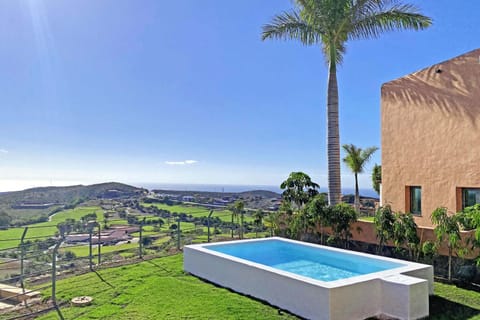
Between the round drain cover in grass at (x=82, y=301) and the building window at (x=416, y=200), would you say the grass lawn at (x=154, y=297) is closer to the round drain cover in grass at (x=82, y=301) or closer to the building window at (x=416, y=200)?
the round drain cover in grass at (x=82, y=301)

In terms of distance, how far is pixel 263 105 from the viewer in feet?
81.6

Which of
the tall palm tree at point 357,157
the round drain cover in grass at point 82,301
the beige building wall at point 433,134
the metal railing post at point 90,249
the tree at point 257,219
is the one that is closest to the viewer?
the round drain cover in grass at point 82,301

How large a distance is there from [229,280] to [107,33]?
37.3ft

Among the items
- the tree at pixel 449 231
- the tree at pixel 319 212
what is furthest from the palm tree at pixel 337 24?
the tree at pixel 449 231

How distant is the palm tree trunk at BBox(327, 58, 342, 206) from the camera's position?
1394 centimetres

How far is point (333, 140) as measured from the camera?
1415 cm

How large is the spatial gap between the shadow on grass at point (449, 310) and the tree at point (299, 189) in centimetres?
719

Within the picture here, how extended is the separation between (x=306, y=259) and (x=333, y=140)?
501 centimetres

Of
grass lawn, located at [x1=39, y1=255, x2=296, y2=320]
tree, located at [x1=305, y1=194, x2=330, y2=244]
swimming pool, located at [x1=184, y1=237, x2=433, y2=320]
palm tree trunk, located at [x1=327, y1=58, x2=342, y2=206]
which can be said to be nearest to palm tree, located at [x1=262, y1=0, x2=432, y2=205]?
palm tree trunk, located at [x1=327, y1=58, x2=342, y2=206]

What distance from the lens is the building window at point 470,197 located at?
11.9m

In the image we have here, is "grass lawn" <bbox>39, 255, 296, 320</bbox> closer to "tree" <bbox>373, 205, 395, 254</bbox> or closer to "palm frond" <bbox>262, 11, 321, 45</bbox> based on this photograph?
"tree" <bbox>373, 205, 395, 254</bbox>

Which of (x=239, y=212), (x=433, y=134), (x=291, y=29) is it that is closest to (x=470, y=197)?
(x=433, y=134)

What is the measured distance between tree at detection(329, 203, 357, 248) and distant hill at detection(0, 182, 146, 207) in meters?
11.4

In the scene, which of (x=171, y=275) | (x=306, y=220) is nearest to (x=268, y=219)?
(x=306, y=220)
